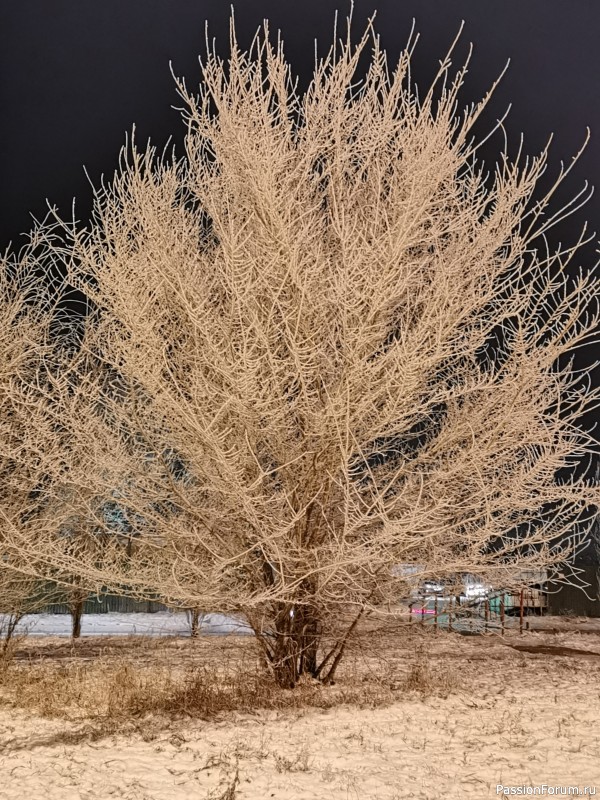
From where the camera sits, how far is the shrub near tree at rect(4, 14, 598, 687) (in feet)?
25.7

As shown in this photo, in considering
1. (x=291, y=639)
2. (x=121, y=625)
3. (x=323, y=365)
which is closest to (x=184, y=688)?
(x=291, y=639)

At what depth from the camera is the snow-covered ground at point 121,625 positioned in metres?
20.1

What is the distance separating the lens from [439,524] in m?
8.53

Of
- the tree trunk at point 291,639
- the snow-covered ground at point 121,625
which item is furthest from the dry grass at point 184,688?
the snow-covered ground at point 121,625

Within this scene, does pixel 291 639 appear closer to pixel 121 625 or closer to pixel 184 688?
pixel 184 688

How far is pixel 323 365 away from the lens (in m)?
8.79

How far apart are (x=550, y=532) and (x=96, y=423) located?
495 cm

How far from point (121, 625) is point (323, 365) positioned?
16.7 metres

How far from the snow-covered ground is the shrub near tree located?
10.5m

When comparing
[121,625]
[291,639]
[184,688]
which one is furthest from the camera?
[121,625]

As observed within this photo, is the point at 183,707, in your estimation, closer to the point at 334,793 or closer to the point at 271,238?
the point at 334,793

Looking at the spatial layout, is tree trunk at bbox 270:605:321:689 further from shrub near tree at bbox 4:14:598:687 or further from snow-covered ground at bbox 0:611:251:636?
snow-covered ground at bbox 0:611:251:636

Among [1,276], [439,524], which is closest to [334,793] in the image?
[439,524]

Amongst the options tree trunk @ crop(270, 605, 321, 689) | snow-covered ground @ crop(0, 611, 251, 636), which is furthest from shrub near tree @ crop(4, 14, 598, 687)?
snow-covered ground @ crop(0, 611, 251, 636)
